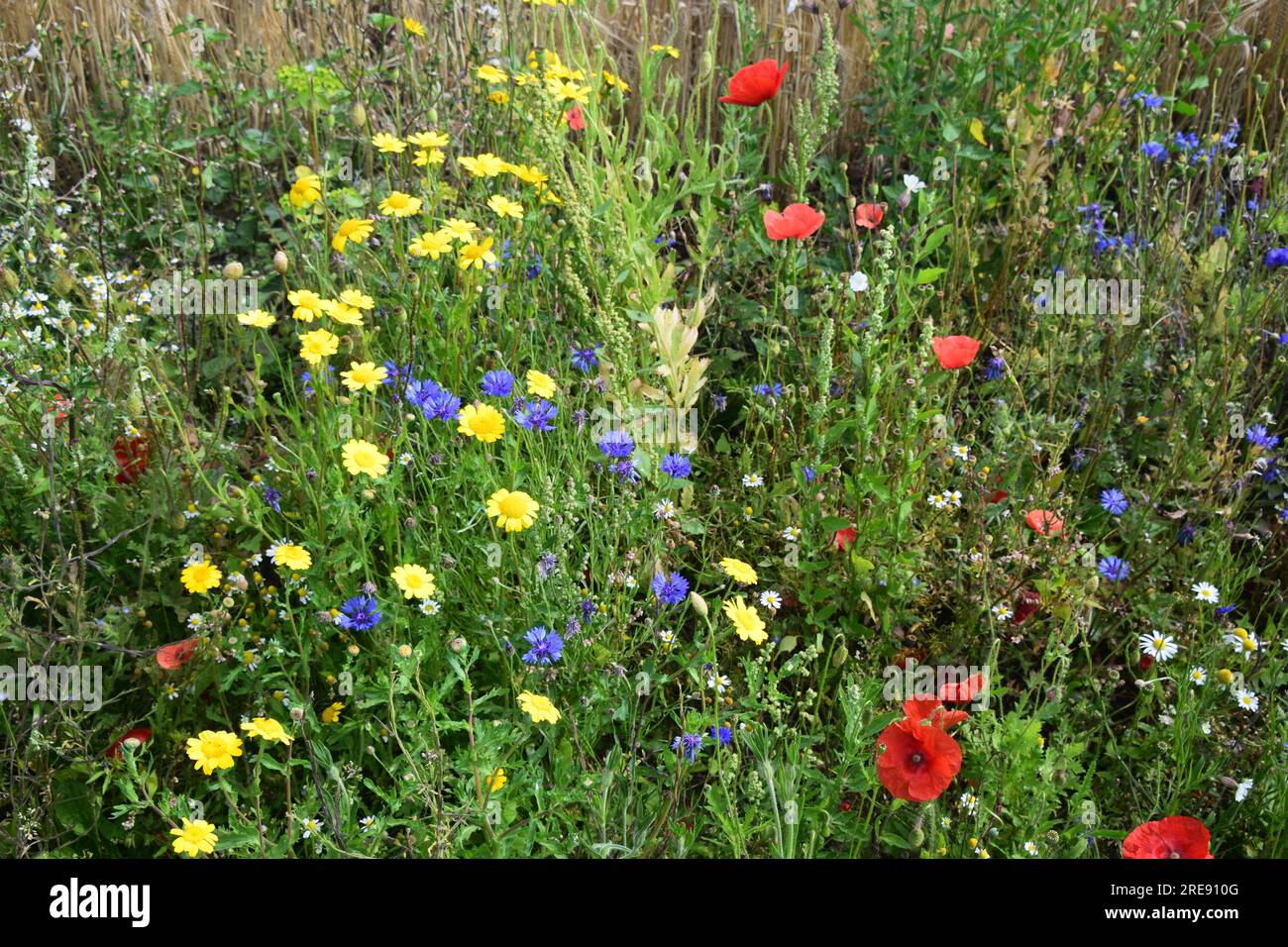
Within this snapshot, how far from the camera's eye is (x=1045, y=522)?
2.29 meters

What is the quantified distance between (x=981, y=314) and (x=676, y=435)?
105 cm

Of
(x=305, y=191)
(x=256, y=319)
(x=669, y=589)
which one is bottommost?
(x=669, y=589)

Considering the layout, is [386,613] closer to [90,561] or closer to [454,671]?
[454,671]

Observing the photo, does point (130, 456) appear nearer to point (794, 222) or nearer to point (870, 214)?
point (794, 222)

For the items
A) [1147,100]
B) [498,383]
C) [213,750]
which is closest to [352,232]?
[498,383]

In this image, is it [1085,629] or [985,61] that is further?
[985,61]

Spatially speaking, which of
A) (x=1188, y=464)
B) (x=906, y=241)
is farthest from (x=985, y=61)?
(x=1188, y=464)

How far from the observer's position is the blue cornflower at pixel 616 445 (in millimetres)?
2064

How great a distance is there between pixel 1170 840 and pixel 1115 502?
87cm

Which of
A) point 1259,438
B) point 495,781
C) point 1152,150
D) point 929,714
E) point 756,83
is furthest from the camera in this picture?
point 1152,150

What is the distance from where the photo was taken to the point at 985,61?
9.81 feet

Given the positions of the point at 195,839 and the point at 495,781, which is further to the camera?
the point at 495,781

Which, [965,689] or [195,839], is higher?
[965,689]

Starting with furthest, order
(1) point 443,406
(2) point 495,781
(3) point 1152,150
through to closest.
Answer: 1. (3) point 1152,150
2. (1) point 443,406
3. (2) point 495,781
